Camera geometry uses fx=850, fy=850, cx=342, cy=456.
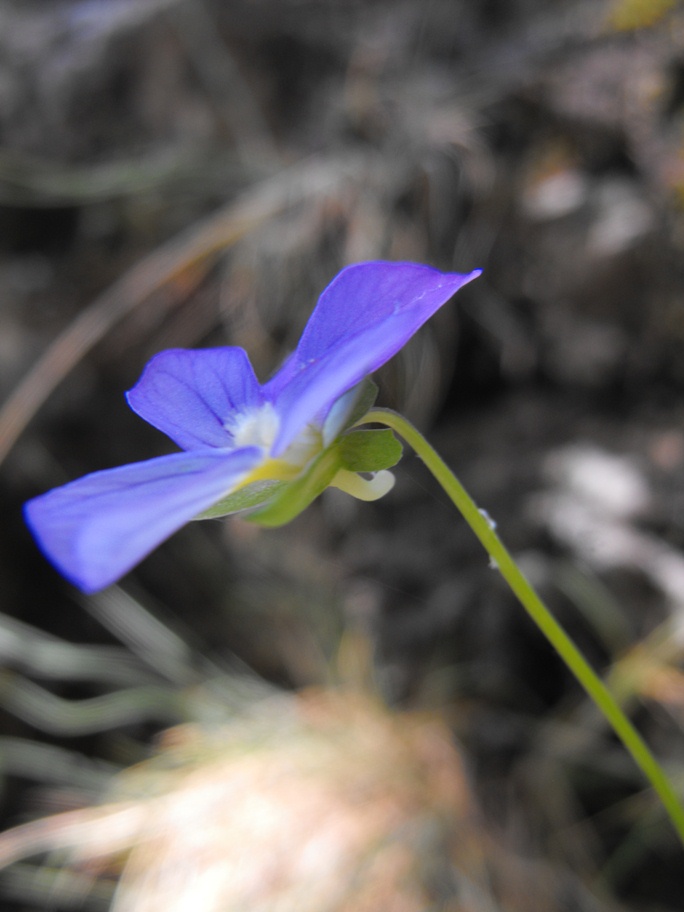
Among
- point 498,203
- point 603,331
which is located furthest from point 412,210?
point 603,331

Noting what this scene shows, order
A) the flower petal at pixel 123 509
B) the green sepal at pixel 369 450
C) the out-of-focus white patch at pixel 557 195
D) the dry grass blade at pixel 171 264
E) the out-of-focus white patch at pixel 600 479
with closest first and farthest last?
the flower petal at pixel 123 509
the green sepal at pixel 369 450
the out-of-focus white patch at pixel 600 479
the out-of-focus white patch at pixel 557 195
the dry grass blade at pixel 171 264

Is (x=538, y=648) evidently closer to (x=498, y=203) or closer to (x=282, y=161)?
(x=498, y=203)

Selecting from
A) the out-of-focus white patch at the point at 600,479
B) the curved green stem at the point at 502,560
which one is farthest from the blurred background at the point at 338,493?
the curved green stem at the point at 502,560

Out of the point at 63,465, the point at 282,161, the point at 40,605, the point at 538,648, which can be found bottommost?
the point at 538,648

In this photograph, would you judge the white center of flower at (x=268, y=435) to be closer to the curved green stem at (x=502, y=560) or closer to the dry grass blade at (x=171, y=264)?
the curved green stem at (x=502, y=560)

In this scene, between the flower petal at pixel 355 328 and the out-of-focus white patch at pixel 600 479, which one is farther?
the out-of-focus white patch at pixel 600 479

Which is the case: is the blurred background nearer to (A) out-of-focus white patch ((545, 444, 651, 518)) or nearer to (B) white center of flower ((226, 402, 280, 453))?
(A) out-of-focus white patch ((545, 444, 651, 518))

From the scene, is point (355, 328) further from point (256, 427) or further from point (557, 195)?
point (557, 195)

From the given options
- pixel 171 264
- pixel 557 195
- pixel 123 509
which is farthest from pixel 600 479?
pixel 123 509
